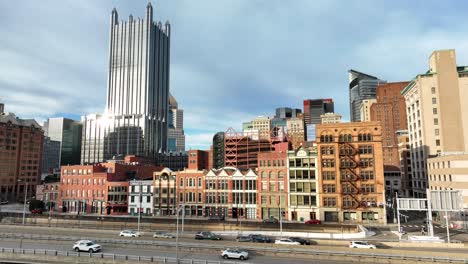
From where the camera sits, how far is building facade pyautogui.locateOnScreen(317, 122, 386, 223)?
280 feet

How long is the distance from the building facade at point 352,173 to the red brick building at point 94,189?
64.8 metres

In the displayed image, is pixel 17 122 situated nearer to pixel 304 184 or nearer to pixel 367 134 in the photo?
pixel 304 184

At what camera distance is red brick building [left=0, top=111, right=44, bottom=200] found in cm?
16112

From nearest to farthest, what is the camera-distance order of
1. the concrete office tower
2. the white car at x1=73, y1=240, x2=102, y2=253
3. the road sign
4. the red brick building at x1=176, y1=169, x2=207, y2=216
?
the white car at x1=73, y1=240, x2=102, y2=253
the road sign
the red brick building at x1=176, y1=169, x2=207, y2=216
the concrete office tower

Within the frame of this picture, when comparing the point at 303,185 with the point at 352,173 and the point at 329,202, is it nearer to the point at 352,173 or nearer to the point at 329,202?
the point at 329,202

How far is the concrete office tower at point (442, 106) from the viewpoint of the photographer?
111375 mm

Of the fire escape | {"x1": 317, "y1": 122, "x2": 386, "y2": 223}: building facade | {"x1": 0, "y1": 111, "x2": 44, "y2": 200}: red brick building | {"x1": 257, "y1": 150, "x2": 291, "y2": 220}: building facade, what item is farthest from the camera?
{"x1": 0, "y1": 111, "x2": 44, "y2": 200}: red brick building

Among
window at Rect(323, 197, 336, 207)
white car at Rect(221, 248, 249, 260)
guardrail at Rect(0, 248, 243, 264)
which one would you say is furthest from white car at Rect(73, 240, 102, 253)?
window at Rect(323, 197, 336, 207)

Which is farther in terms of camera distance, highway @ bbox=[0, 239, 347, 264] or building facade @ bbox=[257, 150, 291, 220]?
building facade @ bbox=[257, 150, 291, 220]

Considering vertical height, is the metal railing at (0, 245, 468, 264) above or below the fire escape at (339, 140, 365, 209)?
below

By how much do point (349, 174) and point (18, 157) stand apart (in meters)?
169

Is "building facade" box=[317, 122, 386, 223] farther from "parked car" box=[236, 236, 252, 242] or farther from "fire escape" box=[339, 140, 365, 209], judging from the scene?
"parked car" box=[236, 236, 252, 242]

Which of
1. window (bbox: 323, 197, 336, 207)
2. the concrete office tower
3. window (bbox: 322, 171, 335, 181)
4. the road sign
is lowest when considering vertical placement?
window (bbox: 323, 197, 336, 207)

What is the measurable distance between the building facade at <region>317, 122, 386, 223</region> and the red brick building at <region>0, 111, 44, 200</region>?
152540mm
